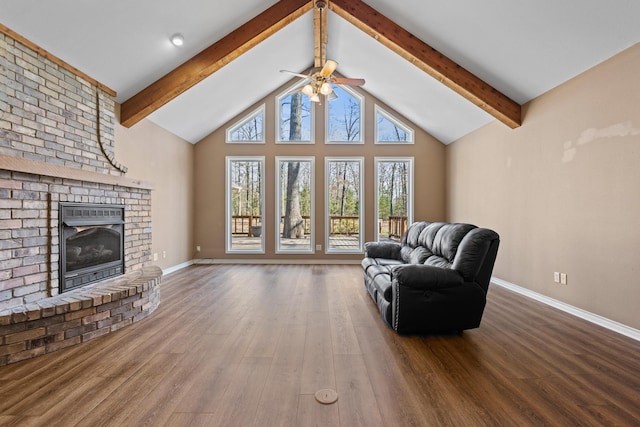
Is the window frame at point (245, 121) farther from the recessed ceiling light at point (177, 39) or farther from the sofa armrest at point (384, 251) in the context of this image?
Answer: the sofa armrest at point (384, 251)

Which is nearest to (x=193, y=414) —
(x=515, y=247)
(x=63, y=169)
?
(x=63, y=169)

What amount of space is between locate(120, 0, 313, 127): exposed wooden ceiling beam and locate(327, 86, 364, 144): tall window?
2777 millimetres

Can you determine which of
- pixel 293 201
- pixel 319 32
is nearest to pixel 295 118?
pixel 293 201

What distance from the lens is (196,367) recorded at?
2205 millimetres

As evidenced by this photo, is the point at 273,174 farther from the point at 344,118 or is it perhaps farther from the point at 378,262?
the point at 378,262

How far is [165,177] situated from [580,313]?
20.1 ft

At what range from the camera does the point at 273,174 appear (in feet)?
22.1

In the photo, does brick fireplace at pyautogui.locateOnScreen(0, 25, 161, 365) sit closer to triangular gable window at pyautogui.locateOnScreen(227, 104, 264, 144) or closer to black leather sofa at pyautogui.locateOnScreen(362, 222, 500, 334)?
black leather sofa at pyautogui.locateOnScreen(362, 222, 500, 334)

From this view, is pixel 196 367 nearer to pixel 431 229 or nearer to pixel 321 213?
pixel 431 229

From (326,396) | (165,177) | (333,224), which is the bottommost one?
(326,396)

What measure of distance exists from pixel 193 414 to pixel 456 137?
20.2ft

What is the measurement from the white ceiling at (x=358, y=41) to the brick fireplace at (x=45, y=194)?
32 cm

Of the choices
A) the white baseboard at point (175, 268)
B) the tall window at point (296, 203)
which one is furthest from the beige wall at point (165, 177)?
the tall window at point (296, 203)

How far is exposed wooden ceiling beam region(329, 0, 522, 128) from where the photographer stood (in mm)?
4113
